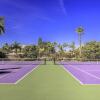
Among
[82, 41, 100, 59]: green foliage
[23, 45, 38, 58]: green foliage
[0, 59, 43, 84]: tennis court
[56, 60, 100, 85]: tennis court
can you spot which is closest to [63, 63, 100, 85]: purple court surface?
[56, 60, 100, 85]: tennis court

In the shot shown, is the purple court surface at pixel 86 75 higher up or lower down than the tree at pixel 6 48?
lower down

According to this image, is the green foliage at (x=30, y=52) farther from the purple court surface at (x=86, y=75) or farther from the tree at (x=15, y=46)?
the purple court surface at (x=86, y=75)

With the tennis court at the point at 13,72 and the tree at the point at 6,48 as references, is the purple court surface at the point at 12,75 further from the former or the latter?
the tree at the point at 6,48

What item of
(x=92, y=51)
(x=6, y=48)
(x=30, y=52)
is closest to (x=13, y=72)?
(x=92, y=51)

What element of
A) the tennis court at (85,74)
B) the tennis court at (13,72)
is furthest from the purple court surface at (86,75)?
the tennis court at (13,72)

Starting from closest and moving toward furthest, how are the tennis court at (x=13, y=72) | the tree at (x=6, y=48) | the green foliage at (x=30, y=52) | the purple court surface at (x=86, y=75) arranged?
the purple court surface at (x=86, y=75)
the tennis court at (x=13, y=72)
the green foliage at (x=30, y=52)
the tree at (x=6, y=48)

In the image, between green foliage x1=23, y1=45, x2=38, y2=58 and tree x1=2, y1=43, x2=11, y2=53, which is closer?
green foliage x1=23, y1=45, x2=38, y2=58

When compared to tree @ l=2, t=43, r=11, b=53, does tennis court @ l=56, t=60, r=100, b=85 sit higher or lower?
lower

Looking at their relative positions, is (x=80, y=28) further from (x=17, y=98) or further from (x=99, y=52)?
(x=17, y=98)

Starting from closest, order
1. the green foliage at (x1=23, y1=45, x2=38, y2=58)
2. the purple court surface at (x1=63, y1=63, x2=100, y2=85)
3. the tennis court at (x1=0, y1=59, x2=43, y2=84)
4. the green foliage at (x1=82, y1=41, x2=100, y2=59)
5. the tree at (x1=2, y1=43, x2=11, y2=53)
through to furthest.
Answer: the purple court surface at (x1=63, y1=63, x2=100, y2=85), the tennis court at (x1=0, y1=59, x2=43, y2=84), the green foliage at (x1=82, y1=41, x2=100, y2=59), the green foliage at (x1=23, y1=45, x2=38, y2=58), the tree at (x1=2, y1=43, x2=11, y2=53)

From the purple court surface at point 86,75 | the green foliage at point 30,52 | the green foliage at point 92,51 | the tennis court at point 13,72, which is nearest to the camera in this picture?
the purple court surface at point 86,75

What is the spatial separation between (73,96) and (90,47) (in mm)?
83578

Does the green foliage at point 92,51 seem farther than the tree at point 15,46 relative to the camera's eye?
No

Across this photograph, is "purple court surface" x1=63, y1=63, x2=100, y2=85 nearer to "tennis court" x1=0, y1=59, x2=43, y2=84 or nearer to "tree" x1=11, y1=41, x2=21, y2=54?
"tennis court" x1=0, y1=59, x2=43, y2=84
